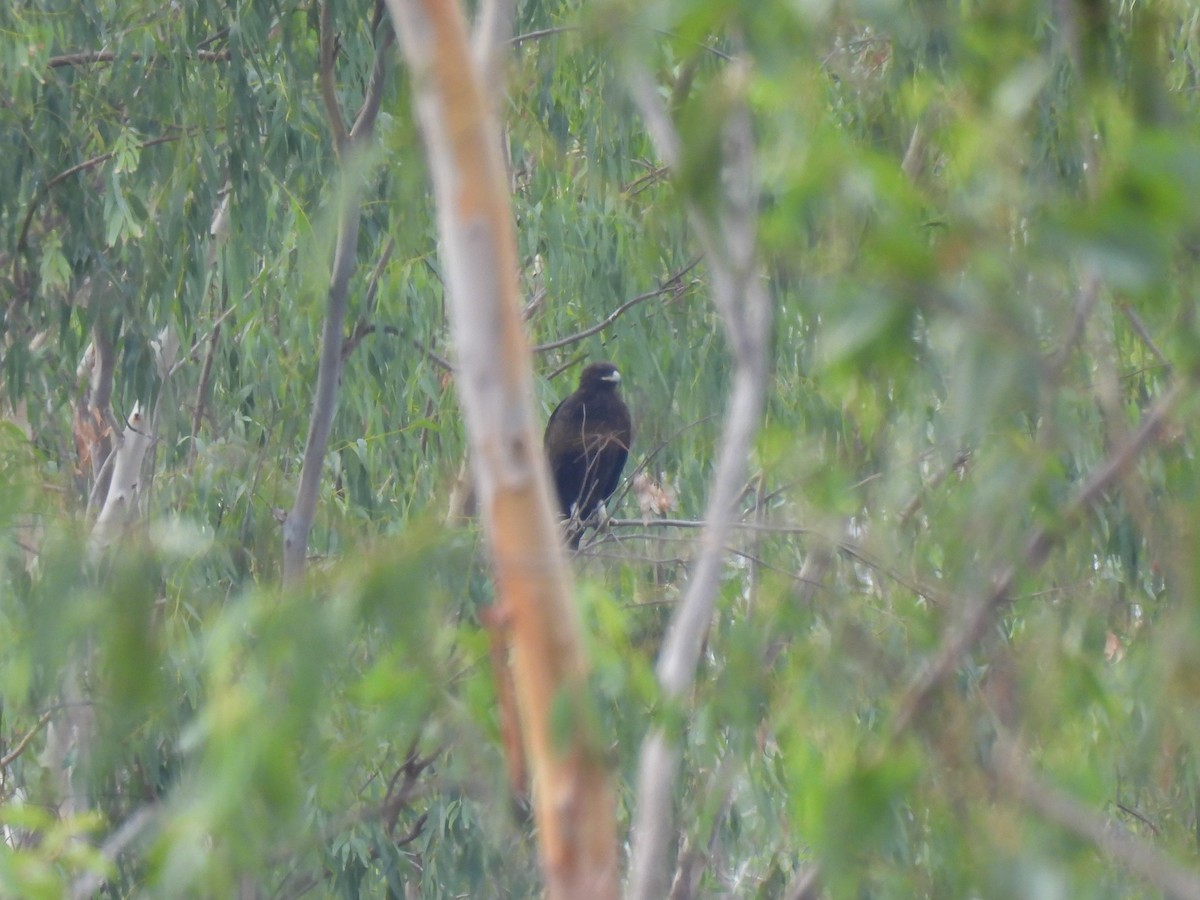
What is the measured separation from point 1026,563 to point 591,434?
12.6ft

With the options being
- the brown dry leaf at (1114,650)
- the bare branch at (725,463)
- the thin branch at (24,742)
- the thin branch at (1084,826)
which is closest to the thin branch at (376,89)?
the thin branch at (24,742)

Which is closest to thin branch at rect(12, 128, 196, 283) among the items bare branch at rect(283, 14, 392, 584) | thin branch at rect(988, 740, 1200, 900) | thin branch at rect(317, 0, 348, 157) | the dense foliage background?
the dense foliage background

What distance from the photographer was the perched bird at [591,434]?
5.14 metres

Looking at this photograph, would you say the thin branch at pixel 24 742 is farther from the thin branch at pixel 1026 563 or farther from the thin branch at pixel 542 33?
the thin branch at pixel 1026 563

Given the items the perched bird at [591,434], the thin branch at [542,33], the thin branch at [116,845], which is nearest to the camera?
the thin branch at [116,845]

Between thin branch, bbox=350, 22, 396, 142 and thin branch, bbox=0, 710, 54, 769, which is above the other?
thin branch, bbox=350, 22, 396, 142

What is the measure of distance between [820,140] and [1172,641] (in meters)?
0.49

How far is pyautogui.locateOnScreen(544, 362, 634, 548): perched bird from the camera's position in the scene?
5137 millimetres

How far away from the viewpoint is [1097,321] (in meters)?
1.86

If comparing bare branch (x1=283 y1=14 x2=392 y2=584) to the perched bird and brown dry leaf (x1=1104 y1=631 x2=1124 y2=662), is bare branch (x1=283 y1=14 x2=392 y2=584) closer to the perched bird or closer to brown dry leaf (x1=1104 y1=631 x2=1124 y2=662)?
brown dry leaf (x1=1104 y1=631 x2=1124 y2=662)

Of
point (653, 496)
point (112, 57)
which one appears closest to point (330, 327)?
point (112, 57)

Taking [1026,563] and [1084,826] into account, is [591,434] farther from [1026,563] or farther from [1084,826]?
[1084,826]

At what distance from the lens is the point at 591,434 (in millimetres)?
5207

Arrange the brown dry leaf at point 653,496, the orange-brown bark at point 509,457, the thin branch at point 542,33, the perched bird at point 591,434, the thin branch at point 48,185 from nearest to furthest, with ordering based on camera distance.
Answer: the orange-brown bark at point 509,457, the thin branch at point 542,33, the thin branch at point 48,185, the brown dry leaf at point 653,496, the perched bird at point 591,434
